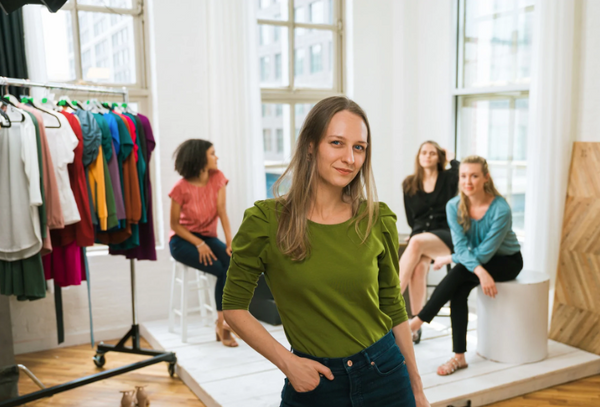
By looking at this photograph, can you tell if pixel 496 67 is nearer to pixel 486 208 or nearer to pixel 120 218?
pixel 486 208

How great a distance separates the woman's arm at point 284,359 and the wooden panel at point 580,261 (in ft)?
9.70

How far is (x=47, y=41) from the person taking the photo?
4.19 meters

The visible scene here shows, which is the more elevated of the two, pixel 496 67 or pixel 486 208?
pixel 496 67

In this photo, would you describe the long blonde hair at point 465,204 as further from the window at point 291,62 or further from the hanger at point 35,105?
the hanger at point 35,105

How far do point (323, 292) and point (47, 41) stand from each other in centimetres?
370

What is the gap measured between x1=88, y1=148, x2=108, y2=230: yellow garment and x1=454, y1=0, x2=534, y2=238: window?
2.99 meters

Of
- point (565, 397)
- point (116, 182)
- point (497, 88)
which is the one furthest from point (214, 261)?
point (497, 88)

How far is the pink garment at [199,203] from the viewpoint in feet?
12.8

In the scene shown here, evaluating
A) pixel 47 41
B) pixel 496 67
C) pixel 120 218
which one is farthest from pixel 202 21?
pixel 496 67

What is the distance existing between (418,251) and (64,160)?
225cm

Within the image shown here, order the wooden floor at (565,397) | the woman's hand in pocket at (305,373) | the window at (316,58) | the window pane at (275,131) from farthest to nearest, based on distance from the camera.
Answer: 1. the window at (316,58)
2. the window pane at (275,131)
3. the wooden floor at (565,397)
4. the woman's hand in pocket at (305,373)

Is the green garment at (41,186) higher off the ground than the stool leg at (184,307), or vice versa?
the green garment at (41,186)

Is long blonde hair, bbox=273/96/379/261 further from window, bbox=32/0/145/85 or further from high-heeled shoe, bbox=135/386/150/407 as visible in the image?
window, bbox=32/0/145/85

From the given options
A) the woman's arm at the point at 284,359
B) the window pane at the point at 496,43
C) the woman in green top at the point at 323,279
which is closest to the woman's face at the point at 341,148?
the woman in green top at the point at 323,279
